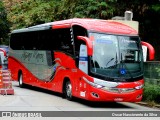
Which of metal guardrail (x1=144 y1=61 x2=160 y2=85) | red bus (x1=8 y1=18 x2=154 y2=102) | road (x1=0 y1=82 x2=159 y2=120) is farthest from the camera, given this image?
metal guardrail (x1=144 y1=61 x2=160 y2=85)

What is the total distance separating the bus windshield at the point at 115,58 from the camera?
1639 centimetres

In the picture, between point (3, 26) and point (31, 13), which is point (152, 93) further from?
point (3, 26)

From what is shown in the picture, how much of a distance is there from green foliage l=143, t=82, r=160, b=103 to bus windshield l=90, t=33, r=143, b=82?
2.08 meters

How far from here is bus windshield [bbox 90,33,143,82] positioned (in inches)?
645

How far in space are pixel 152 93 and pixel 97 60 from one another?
12.6ft

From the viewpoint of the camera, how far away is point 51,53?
67.3 feet

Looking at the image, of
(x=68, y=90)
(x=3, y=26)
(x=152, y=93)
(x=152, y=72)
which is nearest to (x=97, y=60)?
(x=68, y=90)

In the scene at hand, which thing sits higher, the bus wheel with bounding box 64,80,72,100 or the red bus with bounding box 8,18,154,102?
the red bus with bounding box 8,18,154,102

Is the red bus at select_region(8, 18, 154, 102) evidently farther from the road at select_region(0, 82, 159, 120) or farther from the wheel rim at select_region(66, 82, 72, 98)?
the road at select_region(0, 82, 159, 120)

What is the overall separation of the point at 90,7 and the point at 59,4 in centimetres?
523

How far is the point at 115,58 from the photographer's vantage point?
16609 millimetres

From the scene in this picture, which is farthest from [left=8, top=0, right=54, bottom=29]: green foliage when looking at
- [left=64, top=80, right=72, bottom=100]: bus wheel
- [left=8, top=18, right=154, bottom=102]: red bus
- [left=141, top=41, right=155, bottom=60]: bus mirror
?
[left=141, top=41, right=155, bottom=60]: bus mirror

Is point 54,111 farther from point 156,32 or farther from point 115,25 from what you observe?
point 156,32

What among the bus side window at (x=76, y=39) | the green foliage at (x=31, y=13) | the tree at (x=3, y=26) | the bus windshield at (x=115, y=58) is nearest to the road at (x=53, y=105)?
the bus windshield at (x=115, y=58)
